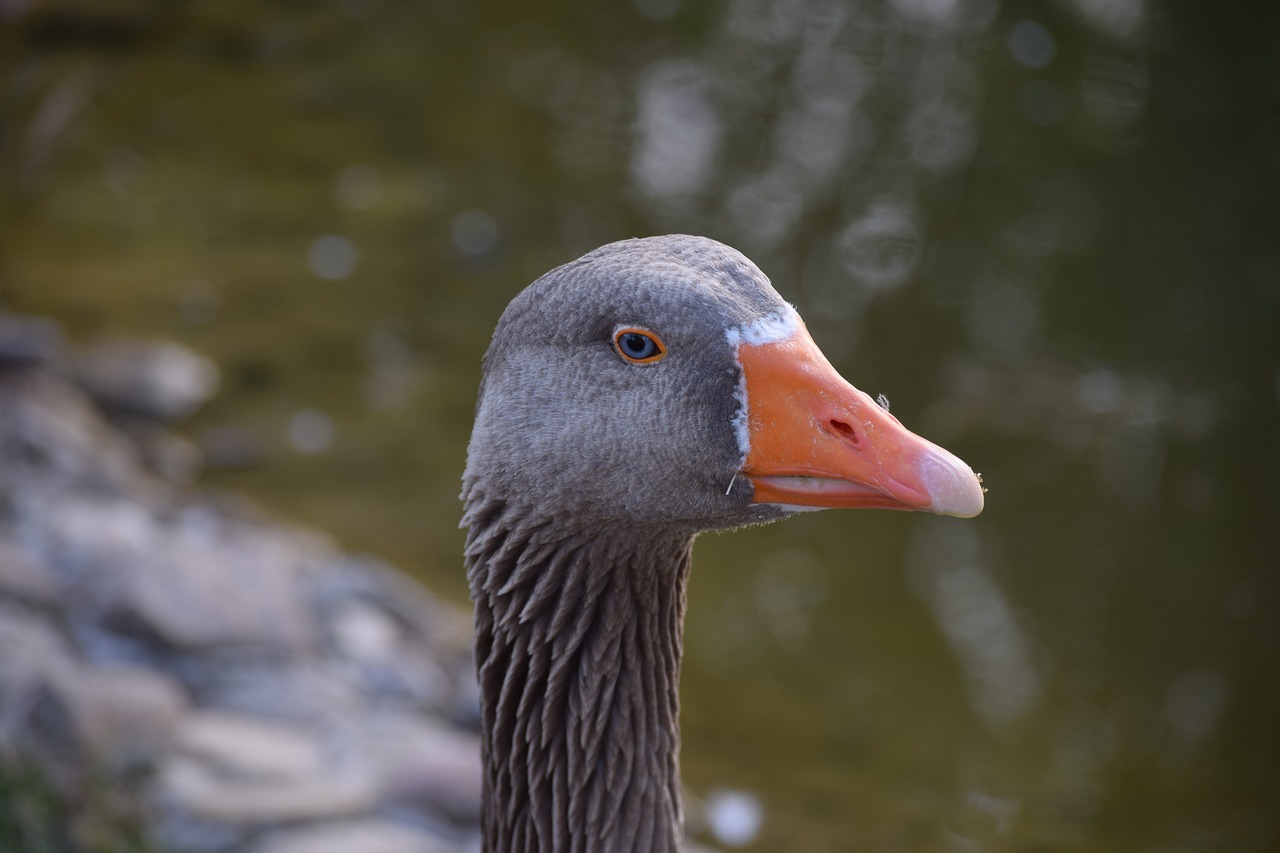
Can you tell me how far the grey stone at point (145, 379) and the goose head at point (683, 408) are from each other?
17.8 feet

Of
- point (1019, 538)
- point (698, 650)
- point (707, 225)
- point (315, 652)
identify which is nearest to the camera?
point (315, 652)

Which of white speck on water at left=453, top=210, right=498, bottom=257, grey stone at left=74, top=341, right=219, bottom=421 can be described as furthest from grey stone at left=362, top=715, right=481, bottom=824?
white speck on water at left=453, top=210, right=498, bottom=257

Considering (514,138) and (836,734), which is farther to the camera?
(514,138)

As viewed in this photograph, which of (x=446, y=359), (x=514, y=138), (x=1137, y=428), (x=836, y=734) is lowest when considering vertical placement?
(x=836, y=734)

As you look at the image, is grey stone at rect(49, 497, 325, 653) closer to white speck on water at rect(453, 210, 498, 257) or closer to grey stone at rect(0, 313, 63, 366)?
grey stone at rect(0, 313, 63, 366)

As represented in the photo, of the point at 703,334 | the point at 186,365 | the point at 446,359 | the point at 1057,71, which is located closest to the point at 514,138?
the point at 446,359

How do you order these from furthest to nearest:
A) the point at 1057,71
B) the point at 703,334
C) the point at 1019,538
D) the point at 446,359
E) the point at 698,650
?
the point at 1057,71 < the point at 446,359 < the point at 1019,538 < the point at 698,650 < the point at 703,334

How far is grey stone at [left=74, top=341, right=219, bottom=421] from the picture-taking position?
7.59 m

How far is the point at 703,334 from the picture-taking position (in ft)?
8.72

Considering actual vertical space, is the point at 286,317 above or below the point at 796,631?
above

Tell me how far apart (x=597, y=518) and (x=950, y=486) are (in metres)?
0.79

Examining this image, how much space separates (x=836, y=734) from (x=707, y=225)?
415 cm

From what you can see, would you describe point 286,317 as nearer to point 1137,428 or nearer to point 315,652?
point 315,652

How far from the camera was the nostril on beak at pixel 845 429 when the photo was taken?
2598mm
